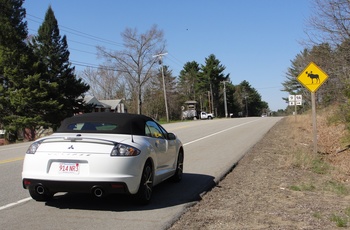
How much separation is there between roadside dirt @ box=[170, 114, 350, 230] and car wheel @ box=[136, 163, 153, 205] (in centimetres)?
72

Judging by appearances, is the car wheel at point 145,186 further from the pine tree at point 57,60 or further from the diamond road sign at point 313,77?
the pine tree at point 57,60

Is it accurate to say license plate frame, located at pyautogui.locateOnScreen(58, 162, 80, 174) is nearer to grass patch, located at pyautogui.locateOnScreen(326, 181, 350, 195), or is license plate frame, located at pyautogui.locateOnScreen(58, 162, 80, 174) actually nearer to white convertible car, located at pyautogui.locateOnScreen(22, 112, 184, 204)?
white convertible car, located at pyautogui.locateOnScreen(22, 112, 184, 204)

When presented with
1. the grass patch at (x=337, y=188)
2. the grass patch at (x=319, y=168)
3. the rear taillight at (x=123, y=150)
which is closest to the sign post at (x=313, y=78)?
the grass patch at (x=319, y=168)

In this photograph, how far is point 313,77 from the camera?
13.4m

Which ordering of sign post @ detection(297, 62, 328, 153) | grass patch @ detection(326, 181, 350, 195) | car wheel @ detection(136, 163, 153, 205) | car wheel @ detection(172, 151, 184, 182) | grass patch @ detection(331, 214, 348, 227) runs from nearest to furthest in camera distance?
grass patch @ detection(331, 214, 348, 227) < car wheel @ detection(136, 163, 153, 205) < grass patch @ detection(326, 181, 350, 195) < car wheel @ detection(172, 151, 184, 182) < sign post @ detection(297, 62, 328, 153)

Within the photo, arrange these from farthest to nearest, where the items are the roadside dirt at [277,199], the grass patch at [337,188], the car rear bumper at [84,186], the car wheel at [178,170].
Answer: the car wheel at [178,170] → the grass patch at [337,188] → the car rear bumper at [84,186] → the roadside dirt at [277,199]

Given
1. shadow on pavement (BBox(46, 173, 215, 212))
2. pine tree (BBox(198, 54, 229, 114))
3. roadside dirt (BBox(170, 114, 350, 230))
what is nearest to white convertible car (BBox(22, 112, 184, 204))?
shadow on pavement (BBox(46, 173, 215, 212))

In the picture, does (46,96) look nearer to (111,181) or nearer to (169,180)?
(169,180)

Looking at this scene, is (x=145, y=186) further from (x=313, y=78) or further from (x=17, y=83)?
(x=17, y=83)

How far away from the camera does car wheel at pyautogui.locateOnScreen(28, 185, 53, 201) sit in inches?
235

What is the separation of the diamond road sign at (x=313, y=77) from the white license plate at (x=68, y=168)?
982 cm

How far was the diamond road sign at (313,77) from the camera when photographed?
43.7 ft

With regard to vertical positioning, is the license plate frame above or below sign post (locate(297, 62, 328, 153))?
below

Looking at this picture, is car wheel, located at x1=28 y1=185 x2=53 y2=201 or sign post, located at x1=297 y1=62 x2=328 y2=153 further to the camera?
sign post, located at x1=297 y1=62 x2=328 y2=153
